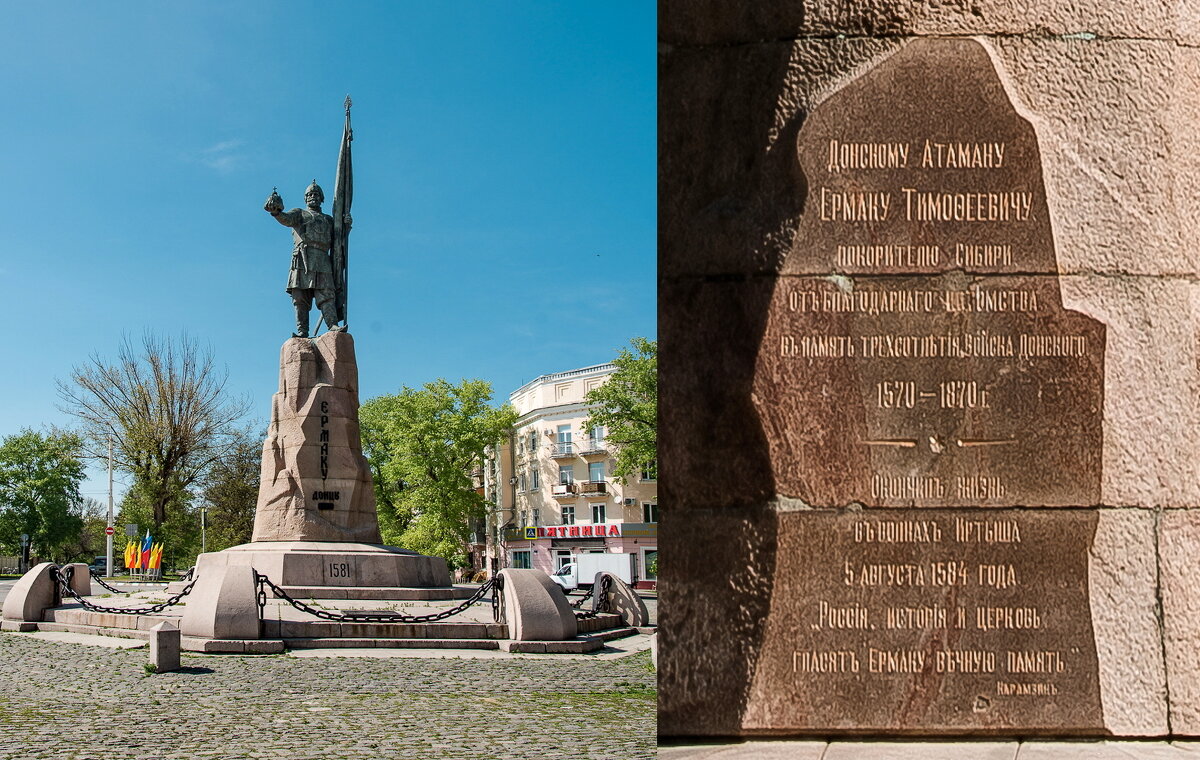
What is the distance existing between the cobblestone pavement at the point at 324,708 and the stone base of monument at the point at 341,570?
5180mm

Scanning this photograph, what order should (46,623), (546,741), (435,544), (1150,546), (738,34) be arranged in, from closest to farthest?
(1150,546) < (738,34) < (546,741) < (46,623) < (435,544)

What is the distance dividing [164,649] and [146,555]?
3145 cm

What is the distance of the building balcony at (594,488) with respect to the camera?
5844 cm

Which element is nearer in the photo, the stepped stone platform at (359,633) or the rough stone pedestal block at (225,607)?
the rough stone pedestal block at (225,607)

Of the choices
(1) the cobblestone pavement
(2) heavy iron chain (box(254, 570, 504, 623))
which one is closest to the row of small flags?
(2) heavy iron chain (box(254, 570, 504, 623))

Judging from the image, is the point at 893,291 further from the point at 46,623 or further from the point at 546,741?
the point at 46,623

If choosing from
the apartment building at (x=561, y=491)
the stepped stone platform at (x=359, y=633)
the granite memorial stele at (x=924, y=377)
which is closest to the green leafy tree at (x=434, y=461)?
the apartment building at (x=561, y=491)

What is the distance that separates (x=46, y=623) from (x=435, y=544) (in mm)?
32425

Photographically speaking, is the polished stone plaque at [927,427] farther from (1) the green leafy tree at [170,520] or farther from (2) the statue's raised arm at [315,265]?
(1) the green leafy tree at [170,520]

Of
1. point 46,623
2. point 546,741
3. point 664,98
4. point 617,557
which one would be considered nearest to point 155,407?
point 617,557

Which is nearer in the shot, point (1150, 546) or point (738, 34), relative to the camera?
point (1150, 546)

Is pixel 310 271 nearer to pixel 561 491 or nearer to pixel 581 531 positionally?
pixel 581 531

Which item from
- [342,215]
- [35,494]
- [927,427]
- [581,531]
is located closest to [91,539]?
[35,494]

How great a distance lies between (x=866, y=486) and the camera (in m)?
5.01
